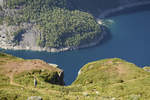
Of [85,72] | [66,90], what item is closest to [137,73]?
[85,72]

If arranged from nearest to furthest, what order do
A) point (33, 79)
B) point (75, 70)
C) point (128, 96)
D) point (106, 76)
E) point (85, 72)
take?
1. point (128, 96)
2. point (33, 79)
3. point (106, 76)
4. point (85, 72)
5. point (75, 70)

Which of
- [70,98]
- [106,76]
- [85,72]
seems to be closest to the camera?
[70,98]

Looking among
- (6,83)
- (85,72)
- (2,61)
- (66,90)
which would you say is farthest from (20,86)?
(85,72)

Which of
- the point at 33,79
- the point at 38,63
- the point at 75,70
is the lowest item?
the point at 33,79

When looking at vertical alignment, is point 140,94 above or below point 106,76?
below

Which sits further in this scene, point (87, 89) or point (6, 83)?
point (87, 89)

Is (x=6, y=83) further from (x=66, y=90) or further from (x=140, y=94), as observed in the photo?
(x=140, y=94)
